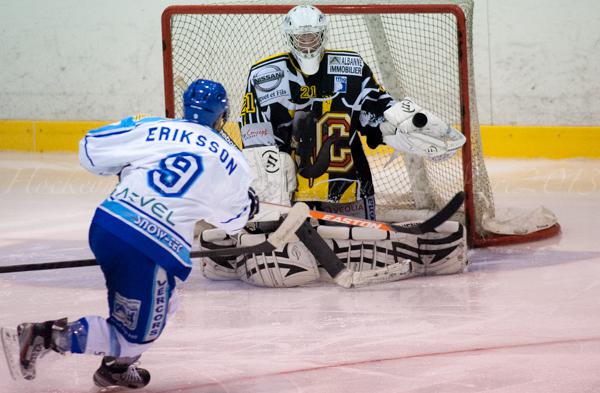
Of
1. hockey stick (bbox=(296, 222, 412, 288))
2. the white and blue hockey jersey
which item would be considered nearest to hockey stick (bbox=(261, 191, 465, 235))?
hockey stick (bbox=(296, 222, 412, 288))

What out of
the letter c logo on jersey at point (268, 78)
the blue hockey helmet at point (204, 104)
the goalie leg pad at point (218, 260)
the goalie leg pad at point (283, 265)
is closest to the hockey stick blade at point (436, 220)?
the goalie leg pad at point (283, 265)

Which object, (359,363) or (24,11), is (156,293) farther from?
(24,11)

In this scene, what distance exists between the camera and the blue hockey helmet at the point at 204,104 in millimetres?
2957

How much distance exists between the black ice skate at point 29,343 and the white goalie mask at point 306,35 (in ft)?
6.45

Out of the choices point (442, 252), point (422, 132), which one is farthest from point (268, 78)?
point (442, 252)

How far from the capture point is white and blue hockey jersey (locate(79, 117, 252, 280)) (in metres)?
2.74

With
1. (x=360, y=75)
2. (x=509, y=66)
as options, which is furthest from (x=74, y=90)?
(x=360, y=75)

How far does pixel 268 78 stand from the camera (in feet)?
14.7

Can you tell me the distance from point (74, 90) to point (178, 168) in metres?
5.61

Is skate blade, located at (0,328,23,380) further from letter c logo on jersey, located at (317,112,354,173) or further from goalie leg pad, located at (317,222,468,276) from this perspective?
letter c logo on jersey, located at (317,112,354,173)

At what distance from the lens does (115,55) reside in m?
8.03

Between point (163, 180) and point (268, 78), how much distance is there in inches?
71.2

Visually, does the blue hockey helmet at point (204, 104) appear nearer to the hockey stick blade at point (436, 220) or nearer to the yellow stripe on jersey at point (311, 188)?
the hockey stick blade at point (436, 220)

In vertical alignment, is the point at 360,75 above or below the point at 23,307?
above
